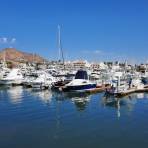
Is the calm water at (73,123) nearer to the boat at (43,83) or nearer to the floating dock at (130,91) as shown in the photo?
the floating dock at (130,91)

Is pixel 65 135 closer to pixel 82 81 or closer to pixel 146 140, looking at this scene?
pixel 146 140

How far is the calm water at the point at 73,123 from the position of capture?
84.3ft

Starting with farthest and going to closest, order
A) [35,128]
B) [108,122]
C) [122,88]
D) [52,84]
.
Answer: [52,84], [122,88], [108,122], [35,128]

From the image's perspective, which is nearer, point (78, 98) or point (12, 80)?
point (78, 98)

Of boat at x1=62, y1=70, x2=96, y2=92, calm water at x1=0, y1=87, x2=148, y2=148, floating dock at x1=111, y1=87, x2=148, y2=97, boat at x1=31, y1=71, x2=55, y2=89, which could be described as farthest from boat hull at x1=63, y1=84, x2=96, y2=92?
calm water at x1=0, y1=87, x2=148, y2=148

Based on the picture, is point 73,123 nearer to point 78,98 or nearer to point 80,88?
point 78,98

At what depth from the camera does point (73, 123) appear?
32.6 meters

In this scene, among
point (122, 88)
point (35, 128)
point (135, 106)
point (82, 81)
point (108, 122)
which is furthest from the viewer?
point (82, 81)

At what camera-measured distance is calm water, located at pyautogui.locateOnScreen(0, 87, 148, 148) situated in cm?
2570

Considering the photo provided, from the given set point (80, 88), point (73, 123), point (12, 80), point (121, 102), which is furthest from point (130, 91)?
point (12, 80)

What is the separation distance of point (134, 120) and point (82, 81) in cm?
2569

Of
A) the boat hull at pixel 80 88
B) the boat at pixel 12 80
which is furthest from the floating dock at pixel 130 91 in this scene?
the boat at pixel 12 80

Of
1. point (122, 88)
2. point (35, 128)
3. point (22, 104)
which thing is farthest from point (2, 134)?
point (122, 88)

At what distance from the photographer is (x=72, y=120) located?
1351 inches
